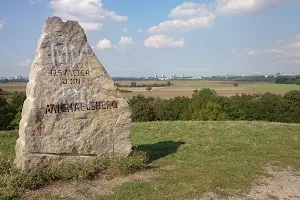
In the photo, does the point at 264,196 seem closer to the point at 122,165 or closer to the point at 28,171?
the point at 122,165

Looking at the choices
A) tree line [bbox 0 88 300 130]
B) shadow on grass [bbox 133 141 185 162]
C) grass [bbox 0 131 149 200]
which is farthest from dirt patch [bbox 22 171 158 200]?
tree line [bbox 0 88 300 130]

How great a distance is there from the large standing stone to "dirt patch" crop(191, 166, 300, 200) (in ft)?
11.0

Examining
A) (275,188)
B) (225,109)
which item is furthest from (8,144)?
(225,109)

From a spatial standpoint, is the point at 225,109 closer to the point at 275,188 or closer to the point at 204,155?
the point at 204,155

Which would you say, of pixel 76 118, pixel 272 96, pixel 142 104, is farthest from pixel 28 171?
pixel 272 96

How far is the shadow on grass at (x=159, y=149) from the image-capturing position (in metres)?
11.1

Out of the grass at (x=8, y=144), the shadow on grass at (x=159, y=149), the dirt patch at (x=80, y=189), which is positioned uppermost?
the dirt patch at (x=80, y=189)

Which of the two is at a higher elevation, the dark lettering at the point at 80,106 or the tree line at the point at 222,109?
the dark lettering at the point at 80,106

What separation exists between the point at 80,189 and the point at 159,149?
4.90 m

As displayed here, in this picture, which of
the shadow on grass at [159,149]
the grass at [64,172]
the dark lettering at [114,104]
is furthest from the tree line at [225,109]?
the grass at [64,172]

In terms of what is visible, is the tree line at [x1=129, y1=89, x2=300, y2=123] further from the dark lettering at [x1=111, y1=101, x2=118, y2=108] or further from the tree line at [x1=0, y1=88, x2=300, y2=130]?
the dark lettering at [x1=111, y1=101, x2=118, y2=108]

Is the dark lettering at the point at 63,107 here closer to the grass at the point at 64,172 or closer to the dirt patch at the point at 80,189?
the grass at the point at 64,172

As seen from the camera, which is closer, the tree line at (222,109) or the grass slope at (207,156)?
the grass slope at (207,156)

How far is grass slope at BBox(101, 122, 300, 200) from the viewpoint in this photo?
7664 millimetres
